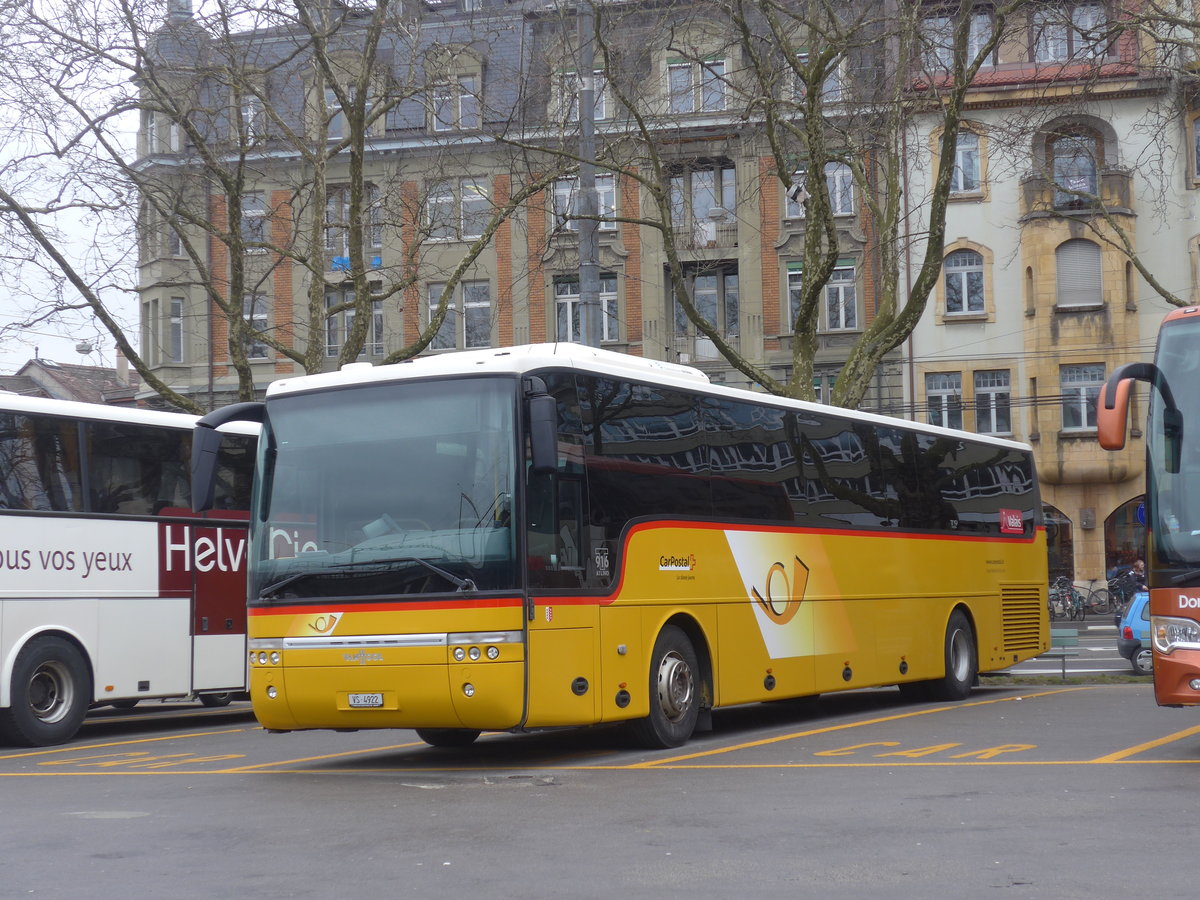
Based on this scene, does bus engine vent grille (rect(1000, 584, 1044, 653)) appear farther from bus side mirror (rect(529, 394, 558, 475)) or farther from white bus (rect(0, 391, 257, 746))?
bus side mirror (rect(529, 394, 558, 475))

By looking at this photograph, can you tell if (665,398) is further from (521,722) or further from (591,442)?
(521,722)

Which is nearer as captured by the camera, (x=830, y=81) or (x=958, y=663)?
(x=958, y=663)

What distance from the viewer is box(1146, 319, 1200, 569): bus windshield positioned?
38.6 feet

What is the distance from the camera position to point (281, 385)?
43.0 feet

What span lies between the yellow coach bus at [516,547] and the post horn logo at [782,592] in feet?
0.10

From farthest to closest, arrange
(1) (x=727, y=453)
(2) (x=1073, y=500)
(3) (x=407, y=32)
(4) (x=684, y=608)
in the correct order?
(2) (x=1073, y=500), (3) (x=407, y=32), (1) (x=727, y=453), (4) (x=684, y=608)

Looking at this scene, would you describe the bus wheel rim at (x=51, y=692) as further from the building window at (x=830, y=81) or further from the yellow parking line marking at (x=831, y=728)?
the building window at (x=830, y=81)

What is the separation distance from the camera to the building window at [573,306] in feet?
155

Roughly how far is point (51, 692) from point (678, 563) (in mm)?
6922

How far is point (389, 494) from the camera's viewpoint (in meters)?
12.2

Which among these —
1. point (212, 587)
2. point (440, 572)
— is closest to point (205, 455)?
point (440, 572)

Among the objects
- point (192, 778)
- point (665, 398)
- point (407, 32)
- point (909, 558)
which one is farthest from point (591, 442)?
point (407, 32)

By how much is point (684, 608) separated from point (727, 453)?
1735mm

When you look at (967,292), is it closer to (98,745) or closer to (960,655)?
(960,655)
